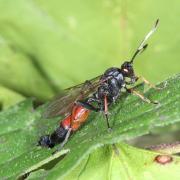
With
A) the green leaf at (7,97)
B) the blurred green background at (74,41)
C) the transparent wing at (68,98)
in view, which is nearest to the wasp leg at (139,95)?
the transparent wing at (68,98)

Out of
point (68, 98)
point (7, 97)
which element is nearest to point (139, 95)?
point (68, 98)

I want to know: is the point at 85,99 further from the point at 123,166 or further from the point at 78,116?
the point at 123,166

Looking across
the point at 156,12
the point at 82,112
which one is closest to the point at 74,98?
the point at 82,112

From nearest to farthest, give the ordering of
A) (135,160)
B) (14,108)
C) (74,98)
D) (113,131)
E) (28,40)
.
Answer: (113,131)
(135,160)
(74,98)
(14,108)
(28,40)

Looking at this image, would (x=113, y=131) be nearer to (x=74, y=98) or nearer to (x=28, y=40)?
(x=74, y=98)

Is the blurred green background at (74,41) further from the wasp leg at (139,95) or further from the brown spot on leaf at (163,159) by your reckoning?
the brown spot on leaf at (163,159)

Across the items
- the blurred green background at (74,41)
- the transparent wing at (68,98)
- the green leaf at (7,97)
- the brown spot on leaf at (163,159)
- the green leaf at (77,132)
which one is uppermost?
the blurred green background at (74,41)
